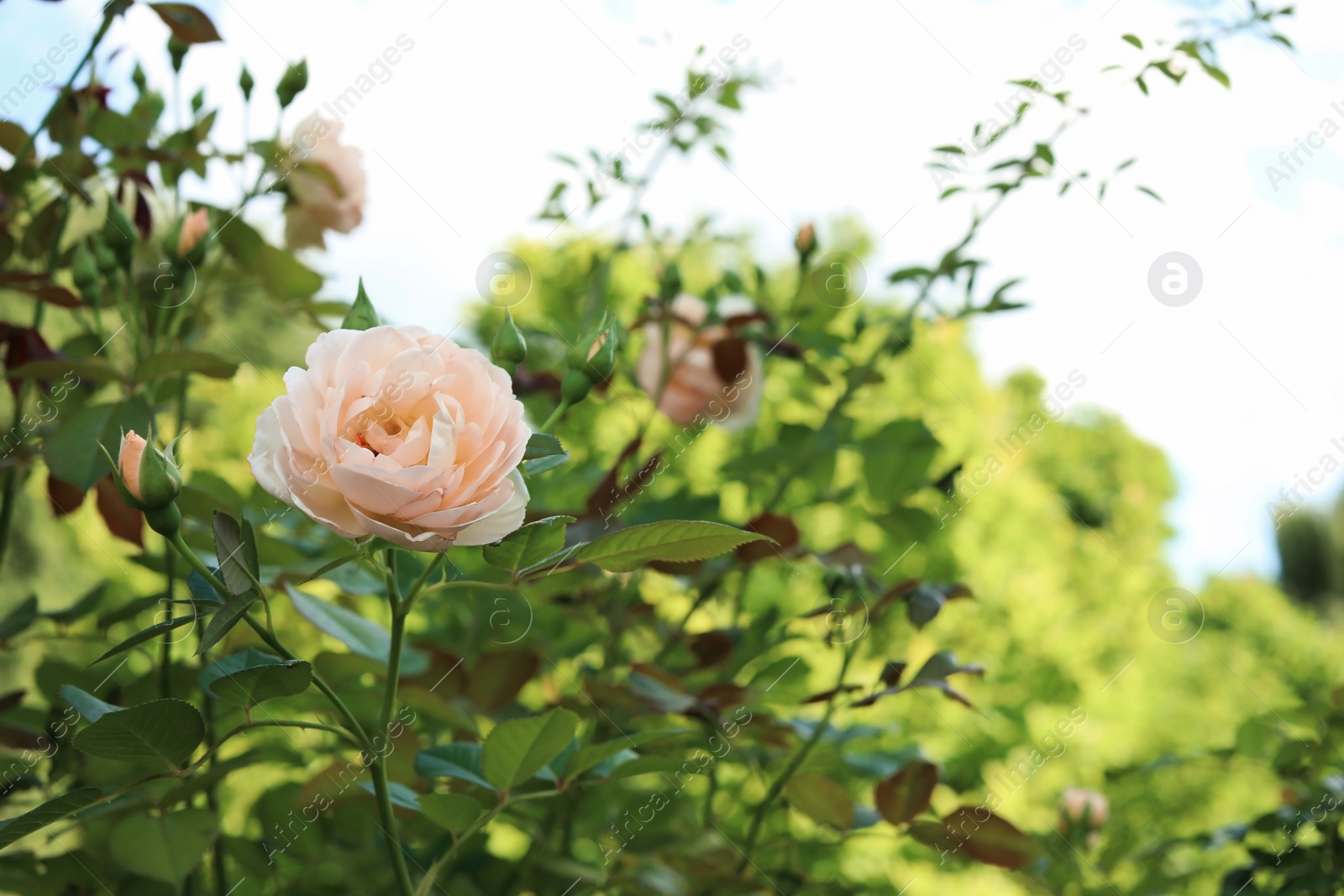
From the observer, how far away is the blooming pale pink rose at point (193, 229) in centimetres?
59

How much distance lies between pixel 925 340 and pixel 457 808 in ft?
7.21

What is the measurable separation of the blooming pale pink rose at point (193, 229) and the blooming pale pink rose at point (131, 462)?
0.29 m

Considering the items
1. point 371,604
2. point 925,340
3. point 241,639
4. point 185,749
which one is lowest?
point 371,604

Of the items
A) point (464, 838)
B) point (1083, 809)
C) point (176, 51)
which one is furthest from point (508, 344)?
point (1083, 809)

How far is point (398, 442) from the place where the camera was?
1.11ft

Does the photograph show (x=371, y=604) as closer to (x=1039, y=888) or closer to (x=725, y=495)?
(x=725, y=495)

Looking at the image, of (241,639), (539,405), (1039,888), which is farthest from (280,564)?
(1039,888)

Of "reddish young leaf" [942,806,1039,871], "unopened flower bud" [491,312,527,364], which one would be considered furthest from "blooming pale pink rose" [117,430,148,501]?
"reddish young leaf" [942,806,1039,871]

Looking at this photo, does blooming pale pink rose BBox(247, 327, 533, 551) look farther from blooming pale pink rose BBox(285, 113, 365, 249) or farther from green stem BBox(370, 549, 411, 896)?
blooming pale pink rose BBox(285, 113, 365, 249)

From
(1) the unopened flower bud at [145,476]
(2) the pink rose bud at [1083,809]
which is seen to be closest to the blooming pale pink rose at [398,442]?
(1) the unopened flower bud at [145,476]

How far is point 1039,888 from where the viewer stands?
96 centimetres

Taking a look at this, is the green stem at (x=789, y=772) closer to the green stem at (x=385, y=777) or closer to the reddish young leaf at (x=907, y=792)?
the reddish young leaf at (x=907, y=792)

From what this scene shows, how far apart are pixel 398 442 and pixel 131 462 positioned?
0.29 ft

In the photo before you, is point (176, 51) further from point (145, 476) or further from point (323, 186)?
point (145, 476)
